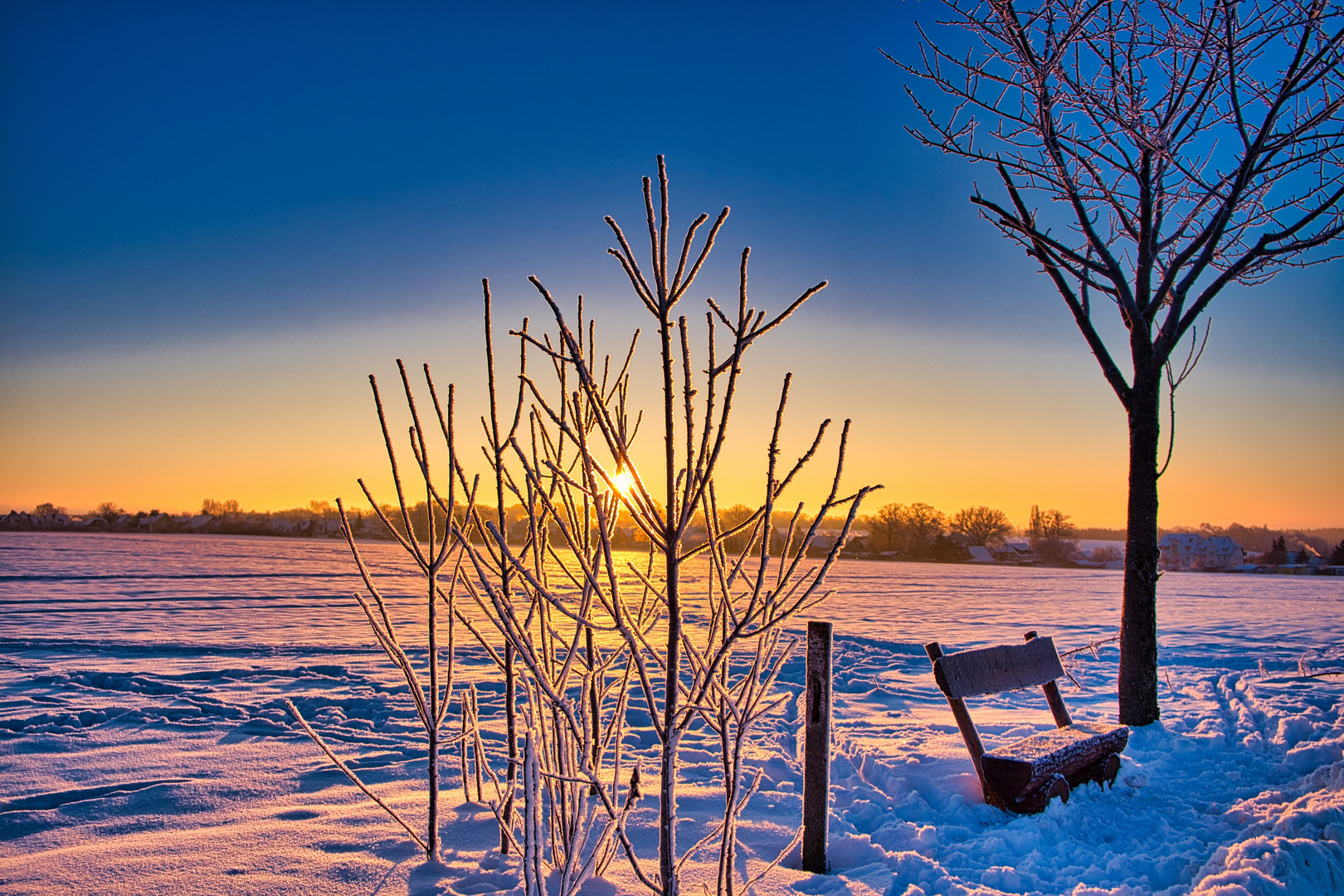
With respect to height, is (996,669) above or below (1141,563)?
below

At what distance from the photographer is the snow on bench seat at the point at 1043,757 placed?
148 inches

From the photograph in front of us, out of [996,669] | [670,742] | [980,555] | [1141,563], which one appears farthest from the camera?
[980,555]

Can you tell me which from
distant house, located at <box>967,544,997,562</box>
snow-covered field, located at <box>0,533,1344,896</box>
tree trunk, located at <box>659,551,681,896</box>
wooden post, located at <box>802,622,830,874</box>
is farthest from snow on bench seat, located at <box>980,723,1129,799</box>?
distant house, located at <box>967,544,997,562</box>

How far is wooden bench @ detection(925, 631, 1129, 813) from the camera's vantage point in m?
3.83

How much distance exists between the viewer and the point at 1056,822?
3773 mm

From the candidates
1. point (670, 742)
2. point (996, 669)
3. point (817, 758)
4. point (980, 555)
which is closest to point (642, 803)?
point (817, 758)

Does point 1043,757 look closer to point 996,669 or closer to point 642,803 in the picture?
point 996,669

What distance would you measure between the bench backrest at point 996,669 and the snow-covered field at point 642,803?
61 cm

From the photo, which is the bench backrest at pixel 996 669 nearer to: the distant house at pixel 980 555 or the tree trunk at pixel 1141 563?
the tree trunk at pixel 1141 563

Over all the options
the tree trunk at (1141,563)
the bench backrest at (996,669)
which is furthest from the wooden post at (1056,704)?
the tree trunk at (1141,563)

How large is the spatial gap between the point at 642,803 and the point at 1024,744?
2.28 metres

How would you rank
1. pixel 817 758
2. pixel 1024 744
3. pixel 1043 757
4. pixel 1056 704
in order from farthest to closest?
1. pixel 1056 704
2. pixel 1024 744
3. pixel 1043 757
4. pixel 817 758

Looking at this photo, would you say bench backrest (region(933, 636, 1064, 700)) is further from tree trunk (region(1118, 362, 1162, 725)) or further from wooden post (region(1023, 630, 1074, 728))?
tree trunk (region(1118, 362, 1162, 725))

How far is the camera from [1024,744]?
4227 mm
